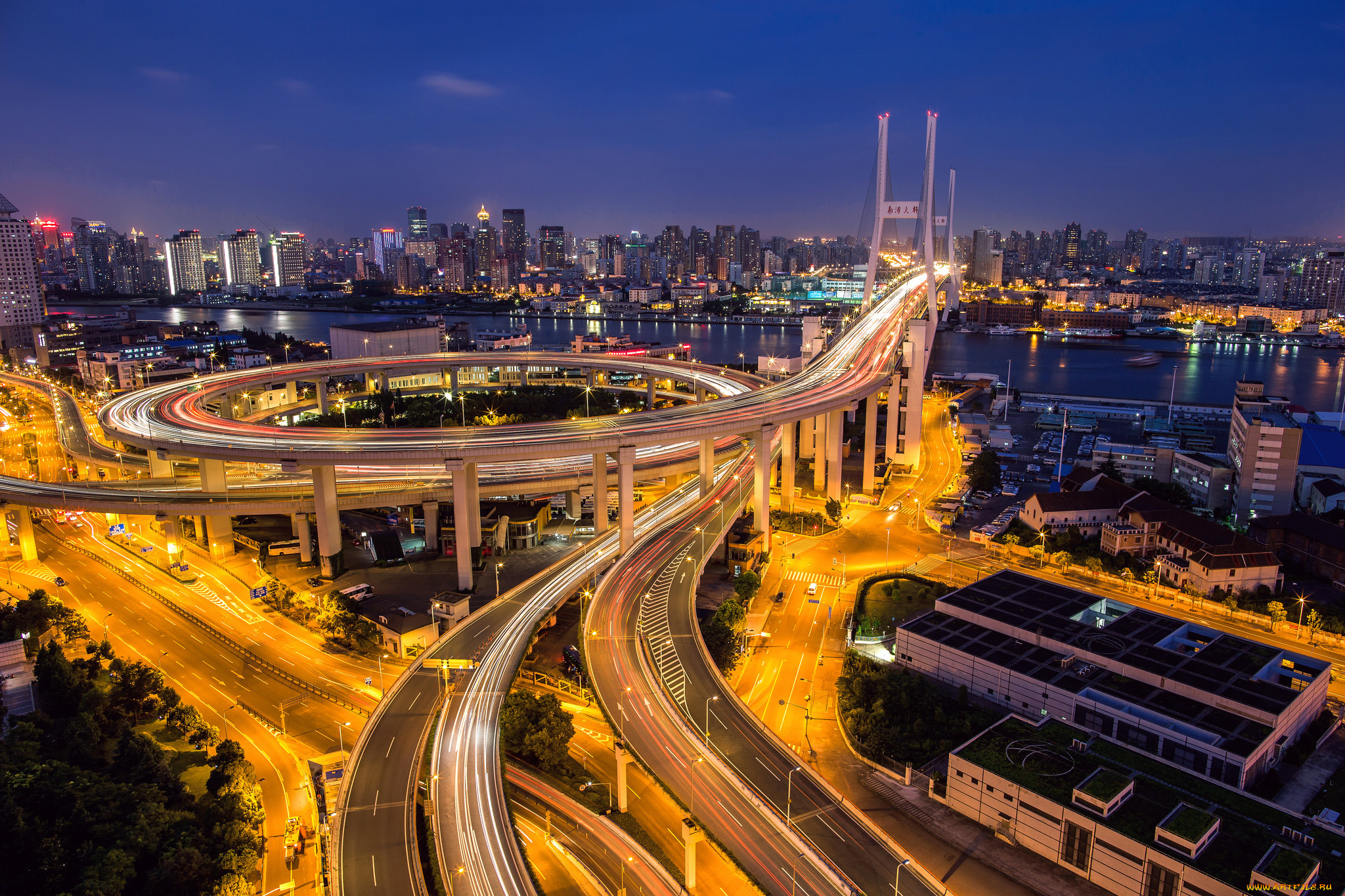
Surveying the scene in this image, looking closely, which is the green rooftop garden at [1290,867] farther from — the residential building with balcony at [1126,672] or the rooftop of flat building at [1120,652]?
the rooftop of flat building at [1120,652]

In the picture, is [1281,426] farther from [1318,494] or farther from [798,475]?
[798,475]

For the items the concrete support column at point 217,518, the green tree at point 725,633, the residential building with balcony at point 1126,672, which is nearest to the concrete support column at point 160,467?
the concrete support column at point 217,518

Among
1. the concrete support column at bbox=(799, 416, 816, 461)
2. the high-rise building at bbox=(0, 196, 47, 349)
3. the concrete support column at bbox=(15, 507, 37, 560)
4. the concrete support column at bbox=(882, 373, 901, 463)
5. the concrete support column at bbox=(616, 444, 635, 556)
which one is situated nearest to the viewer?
the concrete support column at bbox=(616, 444, 635, 556)

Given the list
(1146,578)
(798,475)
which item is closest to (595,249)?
(798,475)

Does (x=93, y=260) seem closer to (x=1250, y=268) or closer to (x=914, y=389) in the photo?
(x=914, y=389)

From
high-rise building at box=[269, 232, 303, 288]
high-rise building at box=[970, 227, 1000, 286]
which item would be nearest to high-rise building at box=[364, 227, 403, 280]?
high-rise building at box=[269, 232, 303, 288]

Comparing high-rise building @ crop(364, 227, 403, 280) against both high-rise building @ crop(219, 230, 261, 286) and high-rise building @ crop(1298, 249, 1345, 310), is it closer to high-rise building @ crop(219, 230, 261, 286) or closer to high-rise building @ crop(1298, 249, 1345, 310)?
high-rise building @ crop(219, 230, 261, 286)
